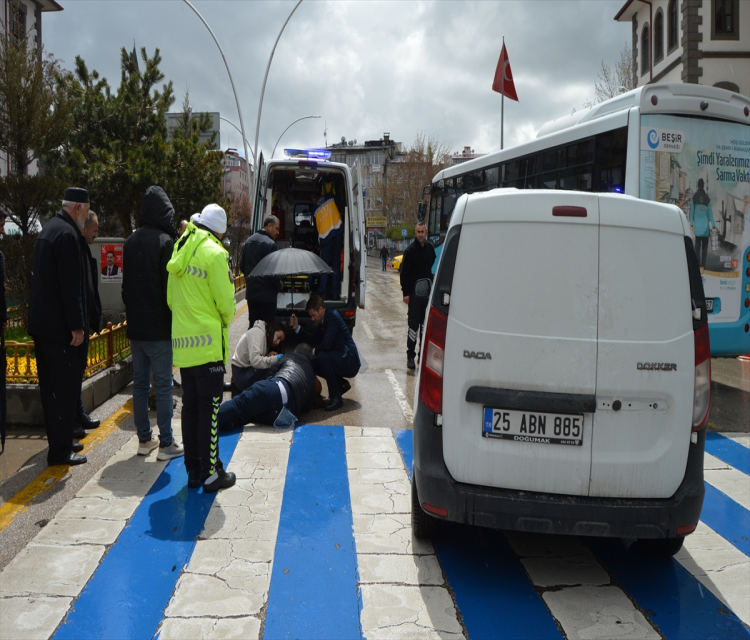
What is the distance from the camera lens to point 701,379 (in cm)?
376

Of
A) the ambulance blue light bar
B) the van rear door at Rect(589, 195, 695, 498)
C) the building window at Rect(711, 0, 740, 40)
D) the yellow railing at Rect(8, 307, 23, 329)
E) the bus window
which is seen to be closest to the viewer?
the van rear door at Rect(589, 195, 695, 498)

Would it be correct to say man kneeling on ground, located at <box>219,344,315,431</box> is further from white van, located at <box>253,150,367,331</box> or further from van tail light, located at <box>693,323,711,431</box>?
van tail light, located at <box>693,323,711,431</box>

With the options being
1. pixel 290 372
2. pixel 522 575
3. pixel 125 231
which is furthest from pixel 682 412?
pixel 125 231

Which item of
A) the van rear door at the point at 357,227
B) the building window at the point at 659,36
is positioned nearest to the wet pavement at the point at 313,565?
the van rear door at the point at 357,227

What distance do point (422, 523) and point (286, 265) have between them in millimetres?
4986

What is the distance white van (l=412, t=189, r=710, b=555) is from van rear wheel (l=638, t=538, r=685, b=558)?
0.49 meters

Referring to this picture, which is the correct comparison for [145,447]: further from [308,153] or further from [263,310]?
[308,153]

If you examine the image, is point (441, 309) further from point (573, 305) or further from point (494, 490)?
point (494, 490)

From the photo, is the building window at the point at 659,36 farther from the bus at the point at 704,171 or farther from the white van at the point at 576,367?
the white van at the point at 576,367

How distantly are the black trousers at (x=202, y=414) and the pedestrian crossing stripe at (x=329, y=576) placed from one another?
0.81ft

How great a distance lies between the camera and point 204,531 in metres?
4.53

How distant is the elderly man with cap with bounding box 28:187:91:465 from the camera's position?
5.46 m

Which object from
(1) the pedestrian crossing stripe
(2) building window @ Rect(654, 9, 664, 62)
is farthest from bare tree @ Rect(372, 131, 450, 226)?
(1) the pedestrian crossing stripe

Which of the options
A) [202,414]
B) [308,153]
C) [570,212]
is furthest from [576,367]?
[308,153]
